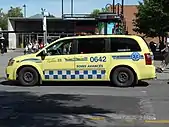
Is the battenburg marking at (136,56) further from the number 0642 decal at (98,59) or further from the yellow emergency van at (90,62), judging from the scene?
the number 0642 decal at (98,59)

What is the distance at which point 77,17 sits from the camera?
40.4m

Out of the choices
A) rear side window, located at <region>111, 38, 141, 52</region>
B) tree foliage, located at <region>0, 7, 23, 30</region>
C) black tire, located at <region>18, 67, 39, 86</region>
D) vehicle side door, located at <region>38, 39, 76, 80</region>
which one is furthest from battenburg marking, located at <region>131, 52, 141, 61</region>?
tree foliage, located at <region>0, 7, 23, 30</region>

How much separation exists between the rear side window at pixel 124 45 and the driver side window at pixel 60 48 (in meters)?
1.42

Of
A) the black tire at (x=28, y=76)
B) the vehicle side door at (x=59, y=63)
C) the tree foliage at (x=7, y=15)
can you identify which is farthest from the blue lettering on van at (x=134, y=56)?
the tree foliage at (x=7, y=15)

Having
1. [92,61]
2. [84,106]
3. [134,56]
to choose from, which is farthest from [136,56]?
[84,106]

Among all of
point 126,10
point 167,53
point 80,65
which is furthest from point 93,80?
point 126,10

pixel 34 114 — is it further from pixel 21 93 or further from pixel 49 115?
pixel 21 93

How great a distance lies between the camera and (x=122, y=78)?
14664mm

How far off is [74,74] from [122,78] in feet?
5.09

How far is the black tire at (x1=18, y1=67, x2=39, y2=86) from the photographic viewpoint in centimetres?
1498

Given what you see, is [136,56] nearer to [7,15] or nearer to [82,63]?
[82,63]

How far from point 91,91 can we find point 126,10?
75.3 metres

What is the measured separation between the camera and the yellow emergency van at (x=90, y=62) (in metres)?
14.6

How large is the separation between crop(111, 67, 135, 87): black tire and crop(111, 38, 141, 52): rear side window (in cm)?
63
